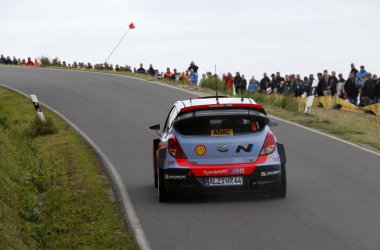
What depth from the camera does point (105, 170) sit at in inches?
612

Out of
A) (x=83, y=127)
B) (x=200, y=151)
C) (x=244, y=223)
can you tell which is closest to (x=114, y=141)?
(x=83, y=127)

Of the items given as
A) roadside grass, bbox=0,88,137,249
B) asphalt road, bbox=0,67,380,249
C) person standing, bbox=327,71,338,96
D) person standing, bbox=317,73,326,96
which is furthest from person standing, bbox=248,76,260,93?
roadside grass, bbox=0,88,137,249

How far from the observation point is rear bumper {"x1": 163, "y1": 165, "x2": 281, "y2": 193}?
11.8 m

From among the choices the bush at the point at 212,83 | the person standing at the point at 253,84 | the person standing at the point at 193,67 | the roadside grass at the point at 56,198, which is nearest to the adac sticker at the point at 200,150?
the roadside grass at the point at 56,198

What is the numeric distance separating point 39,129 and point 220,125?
1124 cm

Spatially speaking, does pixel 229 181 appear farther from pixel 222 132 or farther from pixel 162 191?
pixel 162 191

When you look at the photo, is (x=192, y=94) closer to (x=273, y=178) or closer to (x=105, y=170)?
(x=105, y=170)

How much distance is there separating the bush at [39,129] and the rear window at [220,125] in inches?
424

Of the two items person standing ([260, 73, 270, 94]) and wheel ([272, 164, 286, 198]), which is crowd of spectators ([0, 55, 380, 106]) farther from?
wheel ([272, 164, 286, 198])

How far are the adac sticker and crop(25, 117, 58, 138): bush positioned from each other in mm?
10952

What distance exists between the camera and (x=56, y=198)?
12.2m

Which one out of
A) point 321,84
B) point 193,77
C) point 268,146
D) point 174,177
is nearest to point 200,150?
point 174,177

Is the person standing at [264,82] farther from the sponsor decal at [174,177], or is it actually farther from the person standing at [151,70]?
the sponsor decal at [174,177]

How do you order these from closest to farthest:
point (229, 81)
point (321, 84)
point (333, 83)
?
point (333, 83)
point (321, 84)
point (229, 81)
